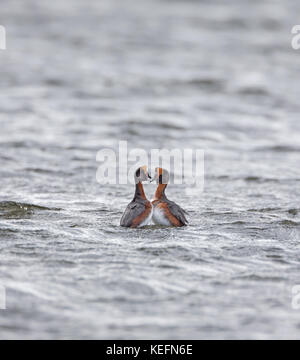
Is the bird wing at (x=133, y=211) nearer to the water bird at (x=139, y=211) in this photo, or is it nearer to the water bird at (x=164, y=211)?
the water bird at (x=139, y=211)

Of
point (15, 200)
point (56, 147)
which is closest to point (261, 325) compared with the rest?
point (15, 200)

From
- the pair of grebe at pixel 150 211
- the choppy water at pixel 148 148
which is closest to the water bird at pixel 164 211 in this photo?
the pair of grebe at pixel 150 211

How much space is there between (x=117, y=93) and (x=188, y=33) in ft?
25.0

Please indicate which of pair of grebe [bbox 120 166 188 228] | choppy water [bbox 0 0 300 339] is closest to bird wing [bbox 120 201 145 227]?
pair of grebe [bbox 120 166 188 228]

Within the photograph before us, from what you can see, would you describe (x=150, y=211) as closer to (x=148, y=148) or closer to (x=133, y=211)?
(x=133, y=211)

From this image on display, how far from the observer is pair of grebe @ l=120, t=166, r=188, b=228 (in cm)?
959

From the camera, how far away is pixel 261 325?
22.7 feet

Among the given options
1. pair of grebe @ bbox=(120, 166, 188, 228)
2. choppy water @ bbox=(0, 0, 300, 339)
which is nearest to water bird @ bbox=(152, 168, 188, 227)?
pair of grebe @ bbox=(120, 166, 188, 228)

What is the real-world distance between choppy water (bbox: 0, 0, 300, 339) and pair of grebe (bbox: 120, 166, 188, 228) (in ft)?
0.59

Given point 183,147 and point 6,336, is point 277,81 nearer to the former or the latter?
point 183,147

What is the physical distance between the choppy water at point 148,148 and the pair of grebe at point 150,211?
18cm

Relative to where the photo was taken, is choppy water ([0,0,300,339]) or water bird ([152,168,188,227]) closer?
choppy water ([0,0,300,339])

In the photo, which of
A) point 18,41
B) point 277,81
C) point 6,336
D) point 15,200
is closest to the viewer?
point 6,336

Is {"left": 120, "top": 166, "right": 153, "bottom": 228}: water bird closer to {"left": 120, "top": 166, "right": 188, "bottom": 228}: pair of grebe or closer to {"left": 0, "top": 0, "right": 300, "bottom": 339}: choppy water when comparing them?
{"left": 120, "top": 166, "right": 188, "bottom": 228}: pair of grebe
